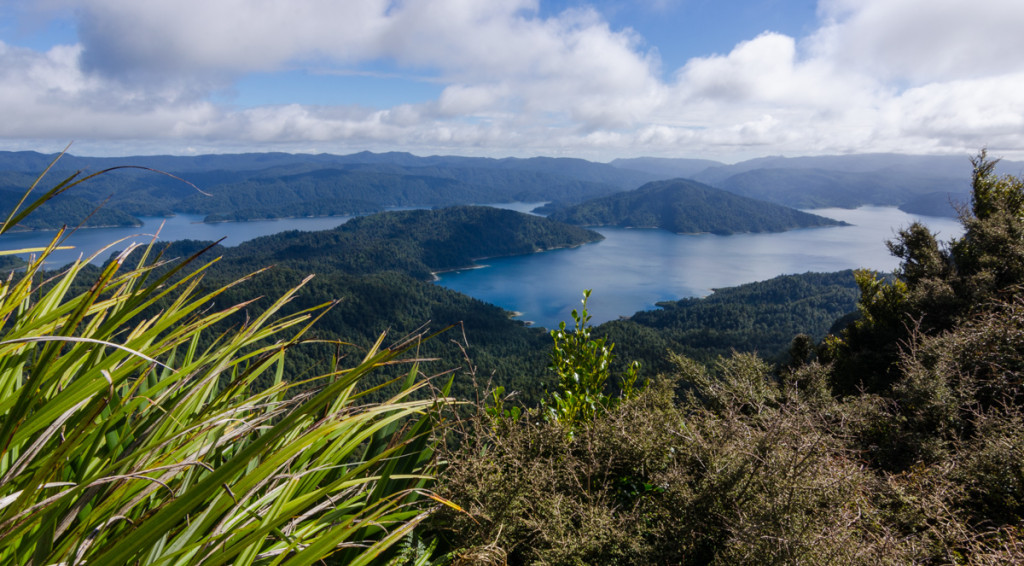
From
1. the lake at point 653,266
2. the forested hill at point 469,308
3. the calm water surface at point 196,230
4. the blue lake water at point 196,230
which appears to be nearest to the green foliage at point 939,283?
the forested hill at point 469,308

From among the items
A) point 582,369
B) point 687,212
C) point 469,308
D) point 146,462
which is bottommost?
point 469,308

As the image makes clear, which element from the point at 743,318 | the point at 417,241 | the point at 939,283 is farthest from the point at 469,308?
the point at 939,283

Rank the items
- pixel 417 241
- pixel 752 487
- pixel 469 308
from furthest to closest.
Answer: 1. pixel 417 241
2. pixel 469 308
3. pixel 752 487

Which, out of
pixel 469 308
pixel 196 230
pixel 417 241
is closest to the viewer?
pixel 469 308

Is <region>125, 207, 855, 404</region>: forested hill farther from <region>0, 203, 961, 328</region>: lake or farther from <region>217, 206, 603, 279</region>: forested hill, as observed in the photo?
<region>0, 203, 961, 328</region>: lake

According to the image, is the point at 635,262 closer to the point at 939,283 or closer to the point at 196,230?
the point at 939,283

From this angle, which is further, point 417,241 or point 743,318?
point 417,241

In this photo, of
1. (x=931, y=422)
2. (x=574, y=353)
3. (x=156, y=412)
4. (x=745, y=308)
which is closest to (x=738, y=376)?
(x=931, y=422)
